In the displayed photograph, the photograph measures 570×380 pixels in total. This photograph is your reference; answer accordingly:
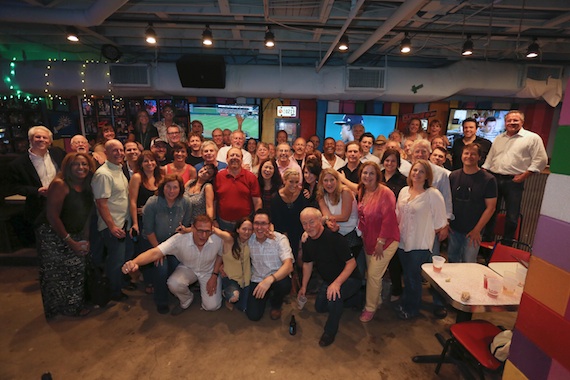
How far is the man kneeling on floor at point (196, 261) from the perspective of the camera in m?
3.11

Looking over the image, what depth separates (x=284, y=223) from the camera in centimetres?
358

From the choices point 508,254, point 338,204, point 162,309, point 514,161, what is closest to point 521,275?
point 508,254

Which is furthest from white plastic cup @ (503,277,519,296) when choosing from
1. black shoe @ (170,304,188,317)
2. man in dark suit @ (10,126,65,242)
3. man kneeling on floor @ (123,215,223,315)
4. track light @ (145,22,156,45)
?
track light @ (145,22,156,45)

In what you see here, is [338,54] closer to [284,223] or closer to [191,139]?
[191,139]

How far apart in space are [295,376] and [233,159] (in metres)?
2.26

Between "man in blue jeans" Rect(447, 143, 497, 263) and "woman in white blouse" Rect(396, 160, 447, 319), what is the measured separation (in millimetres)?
496

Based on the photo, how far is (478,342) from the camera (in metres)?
2.19

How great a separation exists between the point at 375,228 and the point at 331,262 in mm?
569

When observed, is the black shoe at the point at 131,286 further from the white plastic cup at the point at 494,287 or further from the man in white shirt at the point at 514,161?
the man in white shirt at the point at 514,161

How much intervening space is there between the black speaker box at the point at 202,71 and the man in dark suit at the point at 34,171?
3.09 metres

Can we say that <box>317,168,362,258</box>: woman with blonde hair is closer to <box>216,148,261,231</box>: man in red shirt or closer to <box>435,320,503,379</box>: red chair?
<box>216,148,261,231</box>: man in red shirt

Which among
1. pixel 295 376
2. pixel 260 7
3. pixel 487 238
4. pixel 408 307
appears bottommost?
pixel 295 376

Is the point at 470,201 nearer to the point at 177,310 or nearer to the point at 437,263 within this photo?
the point at 437,263

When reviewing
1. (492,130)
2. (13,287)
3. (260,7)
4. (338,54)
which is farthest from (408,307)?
(492,130)
